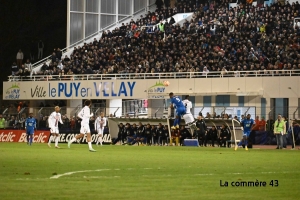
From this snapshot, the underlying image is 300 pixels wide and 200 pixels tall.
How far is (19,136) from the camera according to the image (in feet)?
171

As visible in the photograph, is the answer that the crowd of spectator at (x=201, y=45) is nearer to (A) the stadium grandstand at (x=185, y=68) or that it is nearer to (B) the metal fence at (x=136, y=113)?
(A) the stadium grandstand at (x=185, y=68)

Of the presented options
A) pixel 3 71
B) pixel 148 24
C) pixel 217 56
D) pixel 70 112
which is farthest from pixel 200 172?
pixel 3 71

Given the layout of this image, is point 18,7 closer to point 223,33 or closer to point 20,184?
point 223,33

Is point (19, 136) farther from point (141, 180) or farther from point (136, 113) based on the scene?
point (141, 180)

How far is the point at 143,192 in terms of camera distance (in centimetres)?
1323

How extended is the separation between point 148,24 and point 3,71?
84.0 ft

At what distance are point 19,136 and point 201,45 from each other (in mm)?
15533

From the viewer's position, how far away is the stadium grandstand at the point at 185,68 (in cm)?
5062

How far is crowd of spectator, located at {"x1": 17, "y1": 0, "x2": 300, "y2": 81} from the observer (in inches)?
2037

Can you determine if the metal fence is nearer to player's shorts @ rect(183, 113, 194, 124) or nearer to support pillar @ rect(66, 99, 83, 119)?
support pillar @ rect(66, 99, 83, 119)

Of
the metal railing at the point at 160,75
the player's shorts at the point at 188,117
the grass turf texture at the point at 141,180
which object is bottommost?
the grass turf texture at the point at 141,180

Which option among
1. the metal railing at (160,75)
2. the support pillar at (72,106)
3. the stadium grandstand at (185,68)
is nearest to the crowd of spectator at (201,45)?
the stadium grandstand at (185,68)

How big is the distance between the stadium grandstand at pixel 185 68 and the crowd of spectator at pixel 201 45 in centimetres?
7

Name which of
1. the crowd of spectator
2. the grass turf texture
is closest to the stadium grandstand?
the crowd of spectator
